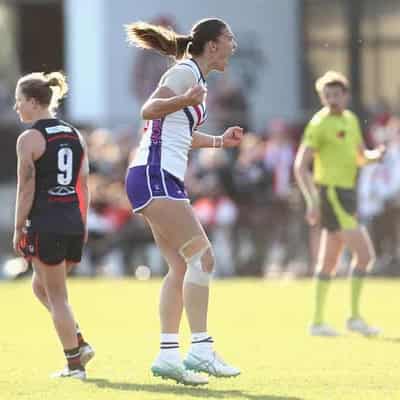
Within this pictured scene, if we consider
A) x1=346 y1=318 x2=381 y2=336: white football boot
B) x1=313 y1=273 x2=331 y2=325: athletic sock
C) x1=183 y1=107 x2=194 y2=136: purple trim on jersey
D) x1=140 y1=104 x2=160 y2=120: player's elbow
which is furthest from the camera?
x1=313 y1=273 x2=331 y2=325: athletic sock

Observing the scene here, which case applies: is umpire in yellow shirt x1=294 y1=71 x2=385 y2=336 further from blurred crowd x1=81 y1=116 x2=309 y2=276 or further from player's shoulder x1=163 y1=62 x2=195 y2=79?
blurred crowd x1=81 y1=116 x2=309 y2=276

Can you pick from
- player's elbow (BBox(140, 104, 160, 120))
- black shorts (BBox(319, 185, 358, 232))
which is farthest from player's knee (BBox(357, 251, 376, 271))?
player's elbow (BBox(140, 104, 160, 120))

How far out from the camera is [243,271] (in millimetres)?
21641

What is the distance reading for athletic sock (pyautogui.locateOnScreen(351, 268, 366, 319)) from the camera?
13.5 metres

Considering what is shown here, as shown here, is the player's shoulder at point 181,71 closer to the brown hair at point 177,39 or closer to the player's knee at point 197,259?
the brown hair at point 177,39

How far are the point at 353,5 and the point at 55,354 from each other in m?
16.6

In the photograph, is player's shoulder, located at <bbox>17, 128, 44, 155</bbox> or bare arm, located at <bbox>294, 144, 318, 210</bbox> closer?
player's shoulder, located at <bbox>17, 128, 44, 155</bbox>

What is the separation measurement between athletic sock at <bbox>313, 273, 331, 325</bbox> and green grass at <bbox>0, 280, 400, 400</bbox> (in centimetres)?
25

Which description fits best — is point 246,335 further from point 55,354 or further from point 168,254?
point 168,254

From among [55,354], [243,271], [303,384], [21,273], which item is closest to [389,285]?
[243,271]

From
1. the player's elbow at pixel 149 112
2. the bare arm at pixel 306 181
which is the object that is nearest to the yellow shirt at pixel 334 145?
the bare arm at pixel 306 181

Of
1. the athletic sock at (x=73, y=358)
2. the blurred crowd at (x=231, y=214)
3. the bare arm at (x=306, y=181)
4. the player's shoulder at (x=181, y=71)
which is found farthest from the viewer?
the blurred crowd at (x=231, y=214)

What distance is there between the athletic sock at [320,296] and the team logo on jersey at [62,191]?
4049mm

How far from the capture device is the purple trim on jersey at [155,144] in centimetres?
935
